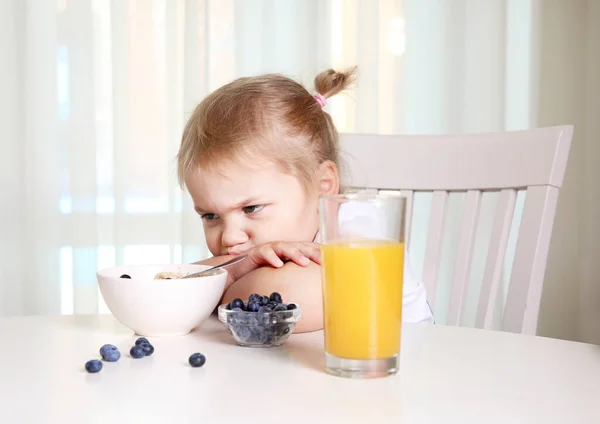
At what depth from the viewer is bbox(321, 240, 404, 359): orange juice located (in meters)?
0.66

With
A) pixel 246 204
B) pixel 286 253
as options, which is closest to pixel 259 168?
pixel 246 204

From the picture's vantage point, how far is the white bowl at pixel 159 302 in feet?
2.75

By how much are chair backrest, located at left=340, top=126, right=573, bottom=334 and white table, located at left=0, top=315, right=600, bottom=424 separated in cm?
41

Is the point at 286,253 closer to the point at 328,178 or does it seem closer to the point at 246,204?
the point at 246,204

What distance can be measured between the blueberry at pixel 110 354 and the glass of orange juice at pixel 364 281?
8.5 inches

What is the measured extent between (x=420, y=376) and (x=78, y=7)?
244 cm

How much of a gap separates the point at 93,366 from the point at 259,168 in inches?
25.6

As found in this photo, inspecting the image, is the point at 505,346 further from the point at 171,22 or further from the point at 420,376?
the point at 171,22

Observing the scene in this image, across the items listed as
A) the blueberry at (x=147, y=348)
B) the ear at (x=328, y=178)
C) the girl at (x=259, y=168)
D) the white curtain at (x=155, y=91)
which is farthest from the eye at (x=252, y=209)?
the white curtain at (x=155, y=91)

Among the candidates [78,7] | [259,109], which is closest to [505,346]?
[259,109]

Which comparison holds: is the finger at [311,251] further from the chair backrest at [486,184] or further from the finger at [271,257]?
the chair backrest at [486,184]

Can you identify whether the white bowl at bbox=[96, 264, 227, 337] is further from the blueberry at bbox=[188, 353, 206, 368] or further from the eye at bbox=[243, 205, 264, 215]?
the eye at bbox=[243, 205, 264, 215]

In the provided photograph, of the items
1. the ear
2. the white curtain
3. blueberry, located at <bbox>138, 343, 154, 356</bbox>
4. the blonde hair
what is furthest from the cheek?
the white curtain

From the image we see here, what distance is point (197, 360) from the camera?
0.71 m
